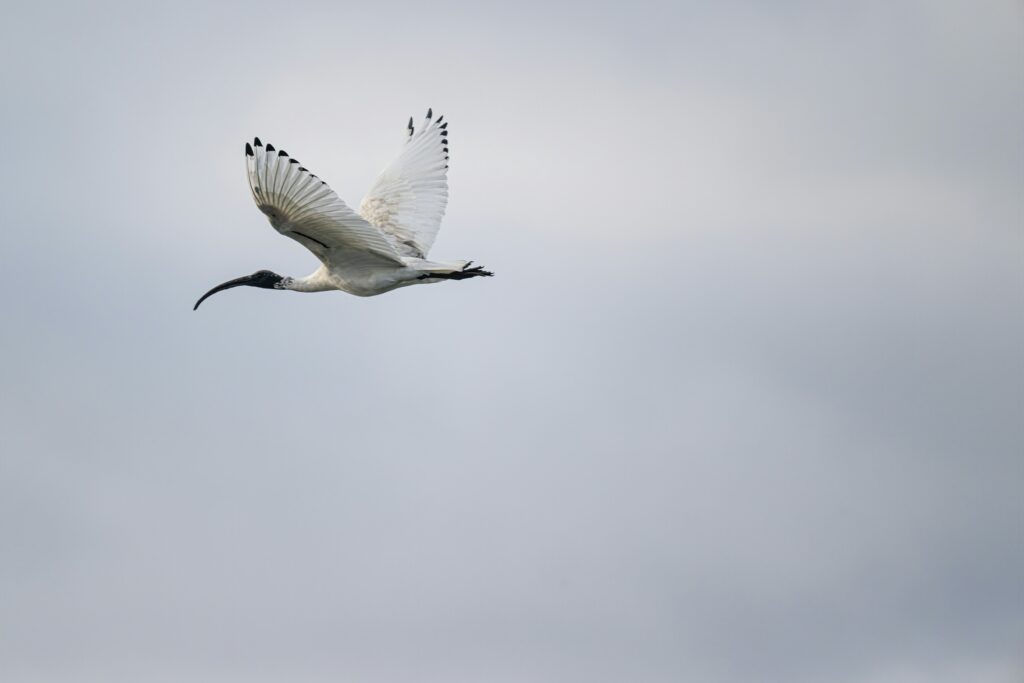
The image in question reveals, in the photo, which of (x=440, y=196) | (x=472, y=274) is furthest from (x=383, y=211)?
(x=472, y=274)

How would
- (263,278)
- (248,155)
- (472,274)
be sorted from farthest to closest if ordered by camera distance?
(263,278), (472,274), (248,155)

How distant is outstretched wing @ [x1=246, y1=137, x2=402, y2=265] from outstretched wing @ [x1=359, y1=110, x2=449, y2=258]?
1.90 meters

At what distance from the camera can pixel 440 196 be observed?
2862 cm

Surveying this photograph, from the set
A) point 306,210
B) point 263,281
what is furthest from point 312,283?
point 306,210

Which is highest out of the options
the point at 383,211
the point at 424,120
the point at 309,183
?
the point at 424,120

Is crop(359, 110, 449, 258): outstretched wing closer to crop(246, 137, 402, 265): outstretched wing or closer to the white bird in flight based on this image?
the white bird in flight

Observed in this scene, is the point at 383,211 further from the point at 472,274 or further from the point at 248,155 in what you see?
the point at 248,155

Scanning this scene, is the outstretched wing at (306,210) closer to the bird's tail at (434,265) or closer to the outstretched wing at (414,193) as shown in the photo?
the bird's tail at (434,265)

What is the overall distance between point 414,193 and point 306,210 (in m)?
4.71

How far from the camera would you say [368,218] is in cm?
2819

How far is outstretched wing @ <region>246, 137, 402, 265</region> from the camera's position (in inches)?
918

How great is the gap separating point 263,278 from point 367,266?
3.01m

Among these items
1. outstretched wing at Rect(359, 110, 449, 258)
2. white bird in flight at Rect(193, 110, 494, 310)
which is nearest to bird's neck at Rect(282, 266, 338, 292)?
white bird in flight at Rect(193, 110, 494, 310)

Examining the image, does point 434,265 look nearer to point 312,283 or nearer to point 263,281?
point 312,283
